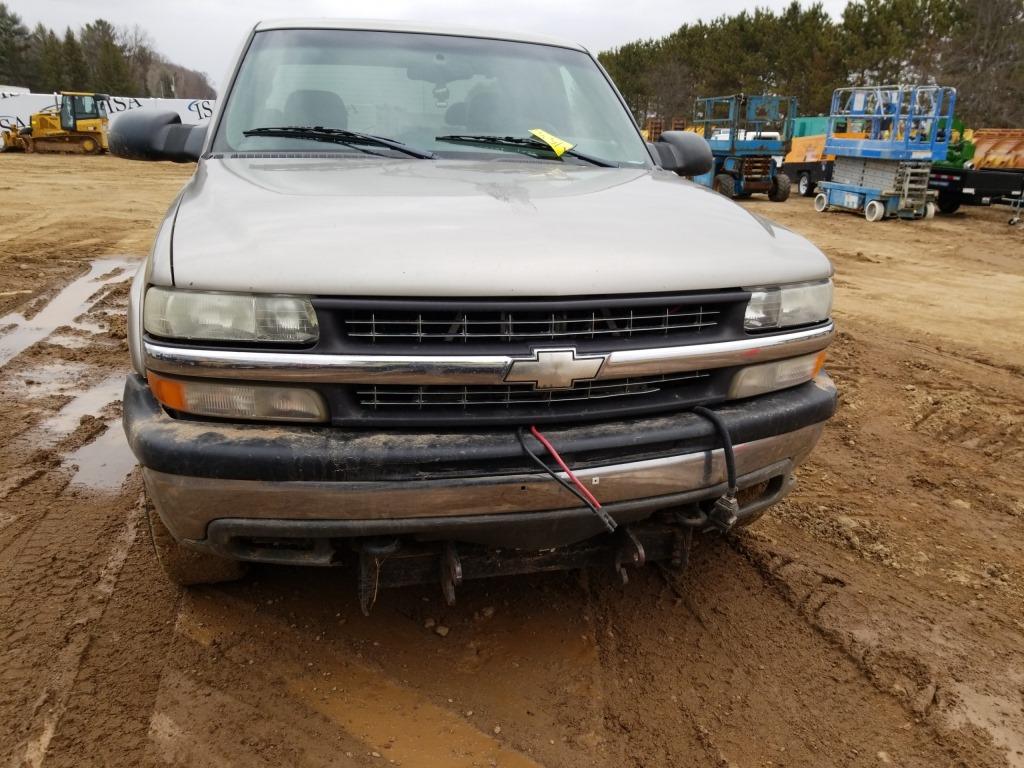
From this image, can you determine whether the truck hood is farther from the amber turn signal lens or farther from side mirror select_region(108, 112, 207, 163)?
side mirror select_region(108, 112, 207, 163)

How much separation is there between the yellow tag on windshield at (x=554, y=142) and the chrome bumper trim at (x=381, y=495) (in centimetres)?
167

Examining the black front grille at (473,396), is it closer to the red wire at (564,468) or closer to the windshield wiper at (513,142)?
the red wire at (564,468)

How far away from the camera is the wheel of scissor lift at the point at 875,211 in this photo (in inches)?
661

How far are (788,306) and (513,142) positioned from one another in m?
1.50

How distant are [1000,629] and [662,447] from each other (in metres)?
1.65

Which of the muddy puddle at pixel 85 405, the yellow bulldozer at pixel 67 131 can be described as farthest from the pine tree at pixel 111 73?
the muddy puddle at pixel 85 405

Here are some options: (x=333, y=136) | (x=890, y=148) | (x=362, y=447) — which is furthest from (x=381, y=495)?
(x=890, y=148)

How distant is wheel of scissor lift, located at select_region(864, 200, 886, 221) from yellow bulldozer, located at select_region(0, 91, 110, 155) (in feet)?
96.2

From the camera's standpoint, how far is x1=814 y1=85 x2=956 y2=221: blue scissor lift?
1620cm

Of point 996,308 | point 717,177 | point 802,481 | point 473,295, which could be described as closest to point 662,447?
point 473,295

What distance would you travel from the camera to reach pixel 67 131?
32156 millimetres

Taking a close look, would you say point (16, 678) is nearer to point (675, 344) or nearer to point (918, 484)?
point (675, 344)

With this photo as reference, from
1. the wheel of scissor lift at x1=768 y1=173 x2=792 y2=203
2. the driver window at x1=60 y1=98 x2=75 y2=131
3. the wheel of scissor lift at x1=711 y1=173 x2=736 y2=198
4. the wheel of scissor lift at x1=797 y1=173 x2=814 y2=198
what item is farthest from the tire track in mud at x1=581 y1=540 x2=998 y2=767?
the driver window at x1=60 y1=98 x2=75 y2=131

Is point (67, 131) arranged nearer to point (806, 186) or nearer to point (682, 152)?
point (806, 186)
